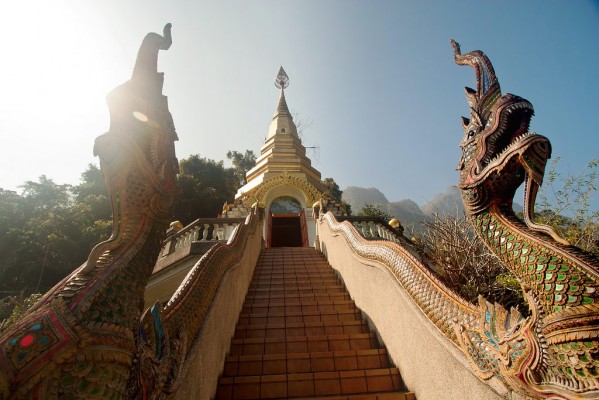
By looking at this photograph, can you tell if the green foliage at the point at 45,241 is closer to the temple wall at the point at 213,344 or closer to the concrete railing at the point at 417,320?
the temple wall at the point at 213,344

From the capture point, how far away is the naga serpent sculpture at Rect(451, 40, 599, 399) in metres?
1.78

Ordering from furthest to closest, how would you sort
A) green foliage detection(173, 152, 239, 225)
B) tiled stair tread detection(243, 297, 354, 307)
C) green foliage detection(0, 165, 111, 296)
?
green foliage detection(173, 152, 239, 225) < green foliage detection(0, 165, 111, 296) < tiled stair tread detection(243, 297, 354, 307)

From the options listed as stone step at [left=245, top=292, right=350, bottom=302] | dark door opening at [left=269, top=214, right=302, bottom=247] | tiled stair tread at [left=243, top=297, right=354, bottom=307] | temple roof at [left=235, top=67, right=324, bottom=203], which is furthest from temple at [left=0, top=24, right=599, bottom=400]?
temple roof at [left=235, top=67, right=324, bottom=203]

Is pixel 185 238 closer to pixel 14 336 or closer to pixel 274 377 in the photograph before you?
pixel 274 377

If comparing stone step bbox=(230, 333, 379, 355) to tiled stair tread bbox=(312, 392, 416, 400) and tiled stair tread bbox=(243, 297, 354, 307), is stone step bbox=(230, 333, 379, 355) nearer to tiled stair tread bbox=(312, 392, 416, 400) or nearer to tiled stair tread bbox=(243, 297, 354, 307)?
tiled stair tread bbox=(312, 392, 416, 400)

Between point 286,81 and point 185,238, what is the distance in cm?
2563

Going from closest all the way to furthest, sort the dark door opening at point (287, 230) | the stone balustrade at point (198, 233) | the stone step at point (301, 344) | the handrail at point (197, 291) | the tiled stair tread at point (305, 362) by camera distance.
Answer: the handrail at point (197, 291) → the tiled stair tread at point (305, 362) → the stone step at point (301, 344) → the stone balustrade at point (198, 233) → the dark door opening at point (287, 230)

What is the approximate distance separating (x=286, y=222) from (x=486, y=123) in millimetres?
13252

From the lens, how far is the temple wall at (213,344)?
2.64 meters

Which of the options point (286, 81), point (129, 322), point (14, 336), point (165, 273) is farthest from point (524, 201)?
point (286, 81)

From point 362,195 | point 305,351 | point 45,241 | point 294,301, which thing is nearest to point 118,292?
point 305,351

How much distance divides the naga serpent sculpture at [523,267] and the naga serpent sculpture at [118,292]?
237 centimetres

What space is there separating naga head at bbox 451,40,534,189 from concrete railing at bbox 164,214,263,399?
9.18ft

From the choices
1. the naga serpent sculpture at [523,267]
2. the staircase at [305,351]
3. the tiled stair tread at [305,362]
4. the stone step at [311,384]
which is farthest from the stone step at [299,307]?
the naga serpent sculpture at [523,267]
